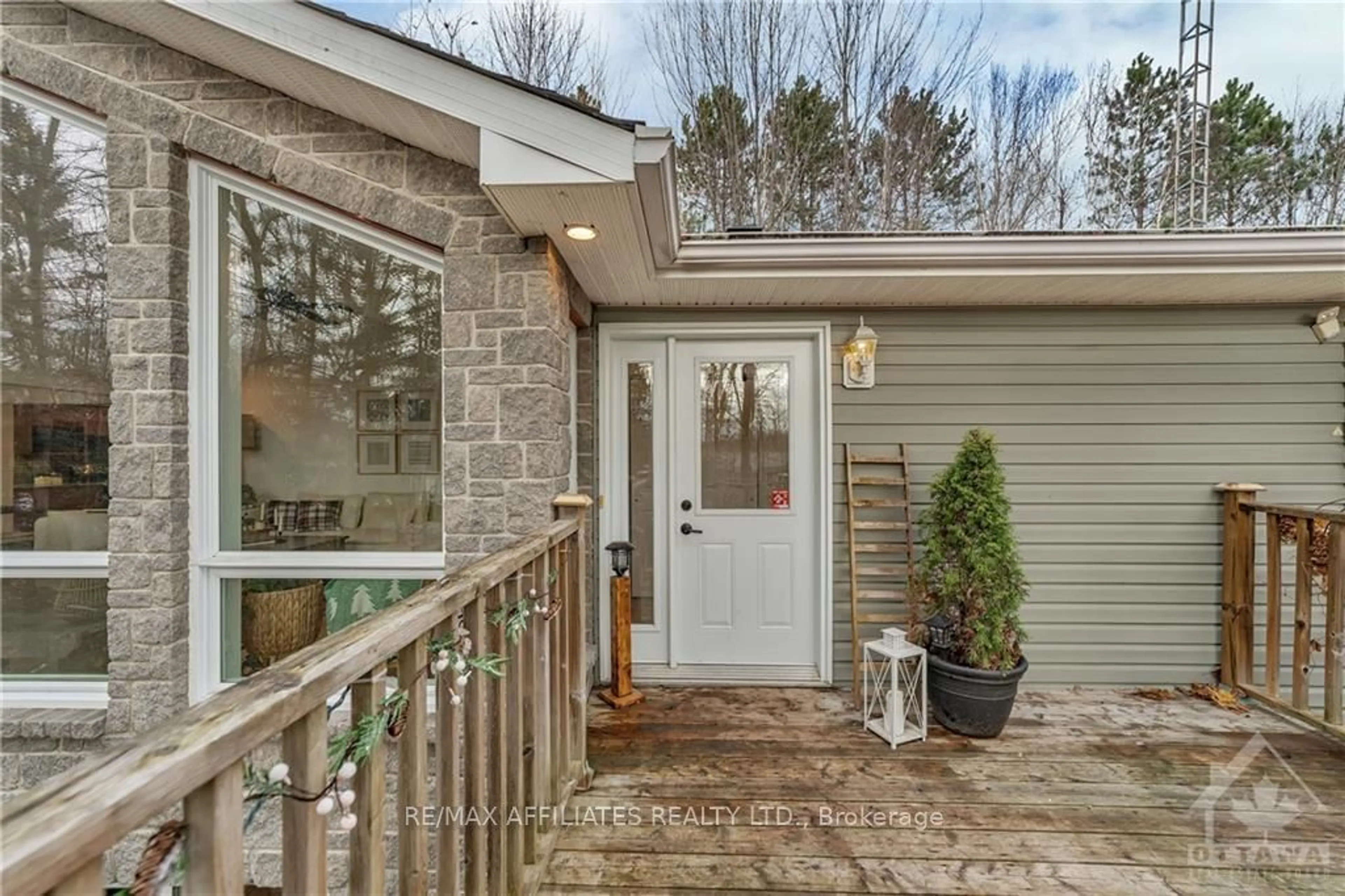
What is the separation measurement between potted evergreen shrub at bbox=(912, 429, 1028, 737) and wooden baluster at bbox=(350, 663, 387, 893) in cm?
254

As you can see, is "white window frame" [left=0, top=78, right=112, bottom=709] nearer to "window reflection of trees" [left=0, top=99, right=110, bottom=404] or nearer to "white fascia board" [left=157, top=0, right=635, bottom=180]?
"window reflection of trees" [left=0, top=99, right=110, bottom=404]

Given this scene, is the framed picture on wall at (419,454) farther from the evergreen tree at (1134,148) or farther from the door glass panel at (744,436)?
the evergreen tree at (1134,148)

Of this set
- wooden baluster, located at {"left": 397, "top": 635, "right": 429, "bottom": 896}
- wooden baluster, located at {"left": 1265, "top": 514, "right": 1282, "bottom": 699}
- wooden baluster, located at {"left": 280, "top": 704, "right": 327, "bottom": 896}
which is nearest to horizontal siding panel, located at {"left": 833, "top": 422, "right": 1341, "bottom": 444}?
wooden baluster, located at {"left": 1265, "top": 514, "right": 1282, "bottom": 699}

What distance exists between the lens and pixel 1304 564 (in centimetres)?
280

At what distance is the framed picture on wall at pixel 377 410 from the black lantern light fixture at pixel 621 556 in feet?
4.13

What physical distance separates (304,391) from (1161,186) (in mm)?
7094

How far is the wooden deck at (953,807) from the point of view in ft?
A: 6.06

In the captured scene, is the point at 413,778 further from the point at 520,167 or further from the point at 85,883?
the point at 520,167

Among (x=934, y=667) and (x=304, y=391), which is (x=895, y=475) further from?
(x=304, y=391)

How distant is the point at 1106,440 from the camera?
10.8ft

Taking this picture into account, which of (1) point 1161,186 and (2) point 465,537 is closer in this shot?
(2) point 465,537

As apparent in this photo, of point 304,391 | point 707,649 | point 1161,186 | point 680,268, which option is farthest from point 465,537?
point 1161,186

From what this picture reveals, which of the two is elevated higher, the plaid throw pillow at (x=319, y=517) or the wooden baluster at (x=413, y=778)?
the plaid throw pillow at (x=319, y=517)

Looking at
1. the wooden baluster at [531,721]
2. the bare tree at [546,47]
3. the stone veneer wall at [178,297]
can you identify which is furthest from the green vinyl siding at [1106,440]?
the bare tree at [546,47]
